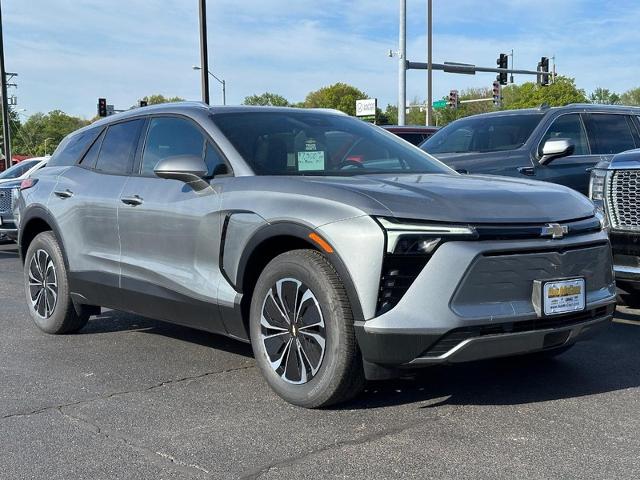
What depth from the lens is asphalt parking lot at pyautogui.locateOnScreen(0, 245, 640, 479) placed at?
134 inches

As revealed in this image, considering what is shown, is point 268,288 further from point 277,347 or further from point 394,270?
point 394,270

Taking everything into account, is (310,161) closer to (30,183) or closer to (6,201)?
(30,183)

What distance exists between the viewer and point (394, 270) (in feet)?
12.1

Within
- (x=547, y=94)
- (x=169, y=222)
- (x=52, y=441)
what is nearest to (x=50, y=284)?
(x=169, y=222)

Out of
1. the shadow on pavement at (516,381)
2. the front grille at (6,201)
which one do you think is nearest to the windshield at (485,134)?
the shadow on pavement at (516,381)

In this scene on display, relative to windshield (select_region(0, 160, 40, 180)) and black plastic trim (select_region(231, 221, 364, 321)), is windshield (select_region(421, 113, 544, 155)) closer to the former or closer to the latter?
black plastic trim (select_region(231, 221, 364, 321))

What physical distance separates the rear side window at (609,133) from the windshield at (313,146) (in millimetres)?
4319

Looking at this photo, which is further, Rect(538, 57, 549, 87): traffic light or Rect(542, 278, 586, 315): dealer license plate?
Rect(538, 57, 549, 87): traffic light

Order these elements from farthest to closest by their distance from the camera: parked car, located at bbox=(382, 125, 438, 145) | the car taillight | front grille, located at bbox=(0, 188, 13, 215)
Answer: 1. parked car, located at bbox=(382, 125, 438, 145)
2. front grille, located at bbox=(0, 188, 13, 215)
3. the car taillight

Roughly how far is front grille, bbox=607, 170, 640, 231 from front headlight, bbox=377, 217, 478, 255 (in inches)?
Result: 113

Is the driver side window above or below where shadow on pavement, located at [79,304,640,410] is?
above

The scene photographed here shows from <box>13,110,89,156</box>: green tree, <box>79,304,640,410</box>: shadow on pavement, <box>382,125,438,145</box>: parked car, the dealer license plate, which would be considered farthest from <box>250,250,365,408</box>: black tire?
<box>13,110,89,156</box>: green tree

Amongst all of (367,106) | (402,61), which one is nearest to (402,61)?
(402,61)

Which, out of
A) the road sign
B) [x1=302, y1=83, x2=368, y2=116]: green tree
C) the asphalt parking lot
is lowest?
the asphalt parking lot
